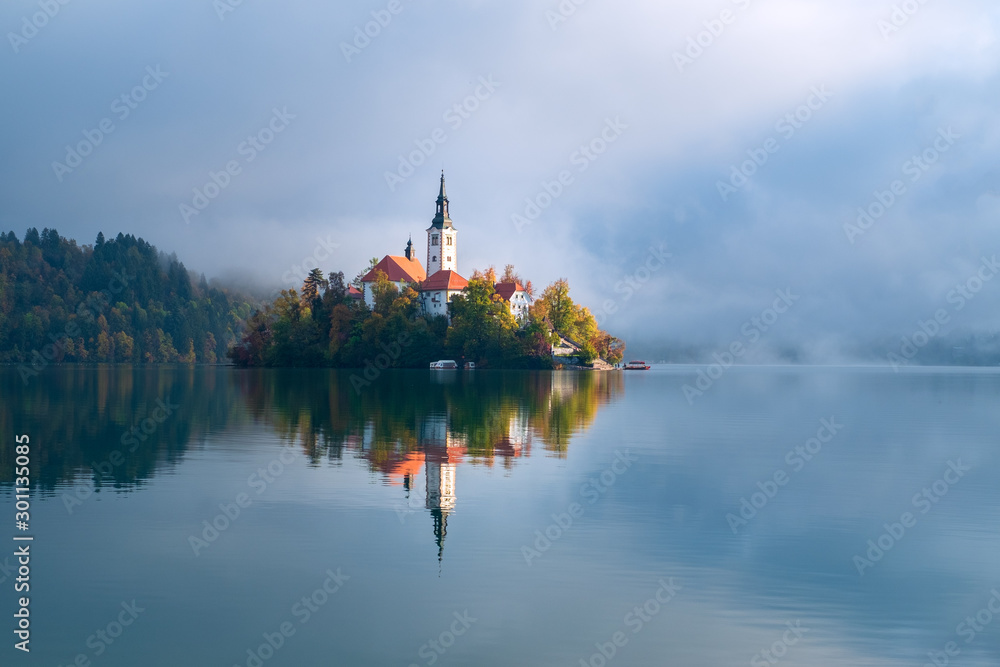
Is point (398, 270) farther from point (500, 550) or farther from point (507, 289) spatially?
point (500, 550)

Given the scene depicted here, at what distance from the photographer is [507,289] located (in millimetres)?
160625

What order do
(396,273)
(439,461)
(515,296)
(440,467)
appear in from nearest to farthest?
(440,467) → (439,461) → (515,296) → (396,273)

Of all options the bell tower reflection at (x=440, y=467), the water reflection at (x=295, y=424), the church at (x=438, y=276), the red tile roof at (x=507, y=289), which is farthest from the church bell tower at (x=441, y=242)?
the bell tower reflection at (x=440, y=467)

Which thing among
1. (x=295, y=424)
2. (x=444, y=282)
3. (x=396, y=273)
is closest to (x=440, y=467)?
(x=295, y=424)

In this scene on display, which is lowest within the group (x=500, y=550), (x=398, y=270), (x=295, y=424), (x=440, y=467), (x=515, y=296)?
(x=500, y=550)

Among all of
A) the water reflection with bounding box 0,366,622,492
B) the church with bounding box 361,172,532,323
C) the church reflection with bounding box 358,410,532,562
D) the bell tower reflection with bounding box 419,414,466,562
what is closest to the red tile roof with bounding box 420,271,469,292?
the church with bounding box 361,172,532,323

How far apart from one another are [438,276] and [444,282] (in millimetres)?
5264

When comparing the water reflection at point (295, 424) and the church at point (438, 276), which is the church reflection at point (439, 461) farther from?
the church at point (438, 276)

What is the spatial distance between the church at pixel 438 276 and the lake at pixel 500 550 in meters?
120

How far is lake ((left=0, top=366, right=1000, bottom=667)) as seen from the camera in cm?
1207

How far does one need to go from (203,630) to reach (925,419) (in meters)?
43.6

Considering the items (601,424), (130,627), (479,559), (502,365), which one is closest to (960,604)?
(479,559)

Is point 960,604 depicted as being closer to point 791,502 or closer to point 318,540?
point 791,502

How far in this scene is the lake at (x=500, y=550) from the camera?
12.1 m
